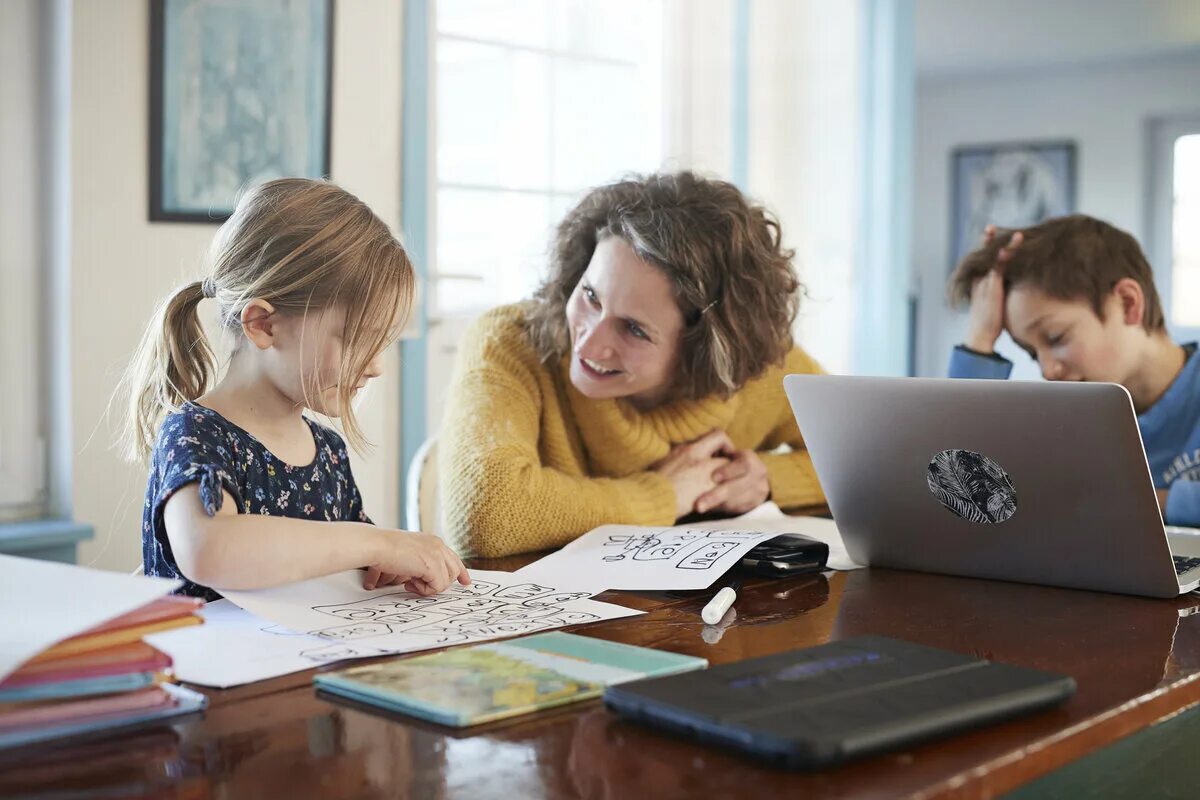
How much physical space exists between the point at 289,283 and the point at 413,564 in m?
0.32

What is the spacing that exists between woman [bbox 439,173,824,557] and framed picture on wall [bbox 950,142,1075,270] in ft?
18.5

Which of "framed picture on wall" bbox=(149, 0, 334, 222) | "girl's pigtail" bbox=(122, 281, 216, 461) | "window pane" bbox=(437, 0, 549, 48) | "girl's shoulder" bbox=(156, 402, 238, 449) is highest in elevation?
"window pane" bbox=(437, 0, 549, 48)

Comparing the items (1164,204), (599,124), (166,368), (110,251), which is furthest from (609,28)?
(1164,204)

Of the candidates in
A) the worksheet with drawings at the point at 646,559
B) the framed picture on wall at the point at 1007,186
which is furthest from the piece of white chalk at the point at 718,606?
the framed picture on wall at the point at 1007,186

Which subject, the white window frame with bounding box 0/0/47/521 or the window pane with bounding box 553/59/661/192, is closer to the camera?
the white window frame with bounding box 0/0/47/521

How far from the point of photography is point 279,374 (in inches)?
49.3

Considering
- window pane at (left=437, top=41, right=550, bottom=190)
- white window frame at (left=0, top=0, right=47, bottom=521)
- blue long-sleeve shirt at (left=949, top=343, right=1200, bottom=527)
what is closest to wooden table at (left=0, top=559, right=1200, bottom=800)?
blue long-sleeve shirt at (left=949, top=343, right=1200, bottom=527)

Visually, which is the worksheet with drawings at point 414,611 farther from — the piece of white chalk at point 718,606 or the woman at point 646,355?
the woman at point 646,355

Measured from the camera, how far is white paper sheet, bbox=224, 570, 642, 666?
36.8 inches

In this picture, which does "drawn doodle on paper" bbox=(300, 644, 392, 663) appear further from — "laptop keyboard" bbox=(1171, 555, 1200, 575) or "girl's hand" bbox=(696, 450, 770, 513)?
"girl's hand" bbox=(696, 450, 770, 513)

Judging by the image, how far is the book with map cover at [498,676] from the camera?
736 mm

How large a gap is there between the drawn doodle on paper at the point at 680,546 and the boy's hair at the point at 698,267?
0.40 meters

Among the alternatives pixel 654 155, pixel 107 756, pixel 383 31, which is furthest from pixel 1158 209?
pixel 107 756

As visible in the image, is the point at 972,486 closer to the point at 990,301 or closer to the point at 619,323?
the point at 619,323
